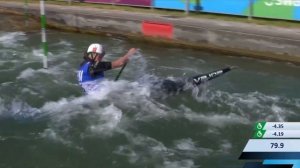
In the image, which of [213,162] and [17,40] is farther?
[17,40]

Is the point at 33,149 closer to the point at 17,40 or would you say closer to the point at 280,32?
the point at 280,32

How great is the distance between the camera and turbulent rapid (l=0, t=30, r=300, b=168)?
27.4ft

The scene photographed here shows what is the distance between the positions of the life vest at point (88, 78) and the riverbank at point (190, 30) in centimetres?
611

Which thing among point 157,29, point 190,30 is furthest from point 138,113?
point 157,29

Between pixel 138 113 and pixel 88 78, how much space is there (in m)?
1.30

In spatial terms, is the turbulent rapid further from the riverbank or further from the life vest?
the riverbank

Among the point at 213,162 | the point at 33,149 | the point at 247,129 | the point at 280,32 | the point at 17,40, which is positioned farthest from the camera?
the point at 17,40

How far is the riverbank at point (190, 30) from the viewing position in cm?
1408

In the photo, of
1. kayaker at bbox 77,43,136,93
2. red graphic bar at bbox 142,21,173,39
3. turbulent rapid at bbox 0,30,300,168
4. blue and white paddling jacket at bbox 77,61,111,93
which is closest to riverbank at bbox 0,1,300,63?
red graphic bar at bbox 142,21,173,39

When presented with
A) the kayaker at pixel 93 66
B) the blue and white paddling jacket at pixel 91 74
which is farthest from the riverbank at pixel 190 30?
the blue and white paddling jacket at pixel 91 74

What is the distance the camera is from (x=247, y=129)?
9234 millimetres

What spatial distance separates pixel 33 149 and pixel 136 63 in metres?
6.45

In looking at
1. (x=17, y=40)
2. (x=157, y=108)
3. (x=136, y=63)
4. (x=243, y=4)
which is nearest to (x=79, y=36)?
(x=17, y=40)

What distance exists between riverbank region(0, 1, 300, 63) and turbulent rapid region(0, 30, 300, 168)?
0.45 metres
